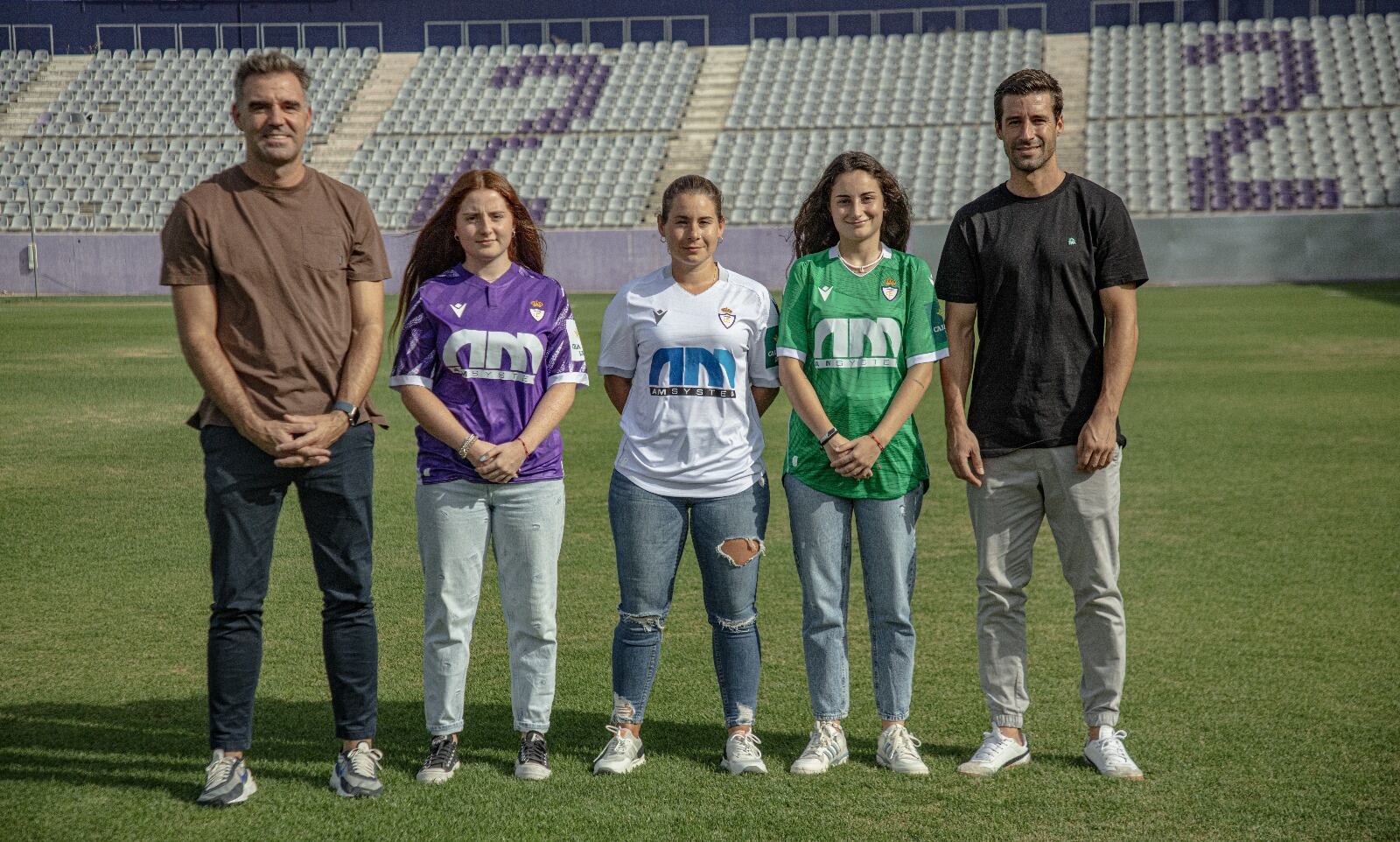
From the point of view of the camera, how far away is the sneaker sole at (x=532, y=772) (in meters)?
3.70

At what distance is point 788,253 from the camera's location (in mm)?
28141

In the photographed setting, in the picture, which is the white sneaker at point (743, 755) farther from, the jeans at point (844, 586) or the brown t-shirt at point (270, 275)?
the brown t-shirt at point (270, 275)

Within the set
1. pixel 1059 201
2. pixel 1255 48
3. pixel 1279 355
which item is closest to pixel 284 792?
pixel 1059 201

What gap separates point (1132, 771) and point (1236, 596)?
7.42 ft

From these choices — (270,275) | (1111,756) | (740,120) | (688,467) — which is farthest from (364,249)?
(740,120)


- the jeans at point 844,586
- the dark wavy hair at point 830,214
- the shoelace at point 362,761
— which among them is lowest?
the shoelace at point 362,761

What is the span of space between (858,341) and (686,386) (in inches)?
20.5

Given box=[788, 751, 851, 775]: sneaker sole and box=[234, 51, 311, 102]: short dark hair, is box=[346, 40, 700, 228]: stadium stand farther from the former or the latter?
box=[788, 751, 851, 775]: sneaker sole

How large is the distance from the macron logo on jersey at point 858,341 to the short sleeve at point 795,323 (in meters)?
0.04

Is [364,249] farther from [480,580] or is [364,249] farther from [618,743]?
[618,743]

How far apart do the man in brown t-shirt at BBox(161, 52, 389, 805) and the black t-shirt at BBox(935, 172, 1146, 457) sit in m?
1.76

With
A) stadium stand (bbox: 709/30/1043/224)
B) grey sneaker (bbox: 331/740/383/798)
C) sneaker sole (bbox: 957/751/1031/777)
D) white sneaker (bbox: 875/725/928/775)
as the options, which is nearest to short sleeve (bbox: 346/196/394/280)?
grey sneaker (bbox: 331/740/383/798)

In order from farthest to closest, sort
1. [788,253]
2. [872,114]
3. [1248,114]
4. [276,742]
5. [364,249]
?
[872,114], [1248,114], [788,253], [276,742], [364,249]

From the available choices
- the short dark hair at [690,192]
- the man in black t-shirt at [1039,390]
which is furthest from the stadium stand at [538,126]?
the man in black t-shirt at [1039,390]
